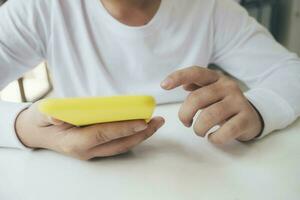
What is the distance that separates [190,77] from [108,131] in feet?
0.39

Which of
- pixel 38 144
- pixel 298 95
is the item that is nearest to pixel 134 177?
pixel 38 144

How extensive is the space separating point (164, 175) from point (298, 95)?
0.27 m

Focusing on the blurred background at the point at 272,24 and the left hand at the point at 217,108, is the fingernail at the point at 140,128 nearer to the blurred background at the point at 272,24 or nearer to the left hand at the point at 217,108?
the left hand at the point at 217,108

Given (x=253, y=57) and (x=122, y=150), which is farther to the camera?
(x=253, y=57)

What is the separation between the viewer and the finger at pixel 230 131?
0.43 metres

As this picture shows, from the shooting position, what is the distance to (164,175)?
395 millimetres

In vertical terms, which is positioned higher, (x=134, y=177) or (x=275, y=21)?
(x=134, y=177)

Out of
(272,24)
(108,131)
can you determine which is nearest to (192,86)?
(108,131)

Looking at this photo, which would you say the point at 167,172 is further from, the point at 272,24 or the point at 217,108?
the point at 272,24

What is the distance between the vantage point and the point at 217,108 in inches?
17.5

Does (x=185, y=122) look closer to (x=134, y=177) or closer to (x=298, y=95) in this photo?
(x=134, y=177)

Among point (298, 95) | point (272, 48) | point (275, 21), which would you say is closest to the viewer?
point (298, 95)

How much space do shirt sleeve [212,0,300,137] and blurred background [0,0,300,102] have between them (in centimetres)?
121

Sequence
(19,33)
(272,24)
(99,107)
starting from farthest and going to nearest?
(272,24)
(19,33)
(99,107)
